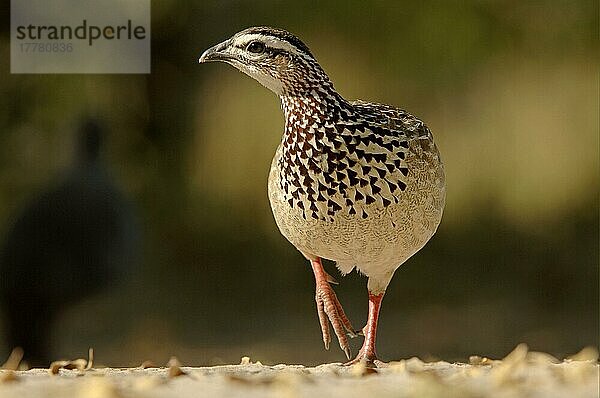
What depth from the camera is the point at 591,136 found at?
688 centimetres

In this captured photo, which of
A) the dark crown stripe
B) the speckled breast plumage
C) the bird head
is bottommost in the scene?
the speckled breast plumage

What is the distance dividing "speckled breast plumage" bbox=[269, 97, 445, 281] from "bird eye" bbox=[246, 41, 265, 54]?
0.61 ft

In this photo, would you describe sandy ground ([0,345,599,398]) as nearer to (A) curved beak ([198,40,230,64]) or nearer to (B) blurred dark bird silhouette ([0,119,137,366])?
(A) curved beak ([198,40,230,64])

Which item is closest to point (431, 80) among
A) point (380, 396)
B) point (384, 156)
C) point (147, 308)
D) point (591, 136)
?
point (591, 136)

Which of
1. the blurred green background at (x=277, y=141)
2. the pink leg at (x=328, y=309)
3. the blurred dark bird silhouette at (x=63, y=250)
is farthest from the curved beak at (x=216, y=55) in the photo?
the blurred green background at (x=277, y=141)

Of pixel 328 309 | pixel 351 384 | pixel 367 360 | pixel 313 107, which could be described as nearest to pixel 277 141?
pixel 328 309

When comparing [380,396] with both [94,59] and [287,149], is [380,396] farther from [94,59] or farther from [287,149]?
[94,59]

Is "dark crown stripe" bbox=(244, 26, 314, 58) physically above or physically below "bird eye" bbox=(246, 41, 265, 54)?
above

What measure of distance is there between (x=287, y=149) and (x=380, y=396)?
114 centimetres

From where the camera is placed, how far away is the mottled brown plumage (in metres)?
3.08

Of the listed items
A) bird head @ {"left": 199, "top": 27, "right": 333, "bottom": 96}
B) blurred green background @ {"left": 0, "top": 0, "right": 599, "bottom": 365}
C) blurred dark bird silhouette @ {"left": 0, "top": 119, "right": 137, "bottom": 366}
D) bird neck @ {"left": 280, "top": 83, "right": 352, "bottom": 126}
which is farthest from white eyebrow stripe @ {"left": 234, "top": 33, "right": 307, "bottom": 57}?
blurred green background @ {"left": 0, "top": 0, "right": 599, "bottom": 365}

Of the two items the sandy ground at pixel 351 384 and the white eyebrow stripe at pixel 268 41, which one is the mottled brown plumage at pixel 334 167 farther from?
the sandy ground at pixel 351 384

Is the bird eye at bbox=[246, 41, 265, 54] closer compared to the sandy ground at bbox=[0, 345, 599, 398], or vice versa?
the sandy ground at bbox=[0, 345, 599, 398]

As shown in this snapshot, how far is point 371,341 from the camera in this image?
3436mm
